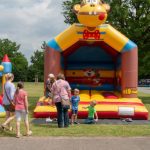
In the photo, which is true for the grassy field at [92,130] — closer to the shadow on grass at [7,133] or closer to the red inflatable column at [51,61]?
the shadow on grass at [7,133]

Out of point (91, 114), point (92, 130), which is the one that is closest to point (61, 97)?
point (92, 130)

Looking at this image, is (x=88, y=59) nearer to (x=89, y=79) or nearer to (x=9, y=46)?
(x=89, y=79)

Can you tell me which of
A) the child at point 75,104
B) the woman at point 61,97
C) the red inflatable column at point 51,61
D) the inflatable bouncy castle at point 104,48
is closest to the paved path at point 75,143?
the woman at point 61,97

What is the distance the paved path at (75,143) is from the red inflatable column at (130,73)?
5337 mm

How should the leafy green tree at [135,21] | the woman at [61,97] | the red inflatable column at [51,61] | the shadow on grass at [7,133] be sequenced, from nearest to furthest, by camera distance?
→ the shadow on grass at [7,133]
the woman at [61,97]
the red inflatable column at [51,61]
the leafy green tree at [135,21]

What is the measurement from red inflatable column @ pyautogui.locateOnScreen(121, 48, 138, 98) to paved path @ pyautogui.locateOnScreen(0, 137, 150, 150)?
210 inches

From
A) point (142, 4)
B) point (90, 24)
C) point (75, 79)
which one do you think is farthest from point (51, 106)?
point (142, 4)

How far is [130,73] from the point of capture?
45.9ft

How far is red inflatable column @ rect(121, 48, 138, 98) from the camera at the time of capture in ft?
45.9

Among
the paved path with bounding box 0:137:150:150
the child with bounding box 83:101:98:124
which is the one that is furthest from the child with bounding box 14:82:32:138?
the child with bounding box 83:101:98:124

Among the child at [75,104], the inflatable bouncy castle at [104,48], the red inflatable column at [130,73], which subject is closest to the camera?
the child at [75,104]

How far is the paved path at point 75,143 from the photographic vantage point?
7676 mm

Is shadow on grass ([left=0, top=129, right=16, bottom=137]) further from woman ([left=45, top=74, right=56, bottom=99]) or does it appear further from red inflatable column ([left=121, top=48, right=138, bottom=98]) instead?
red inflatable column ([left=121, top=48, right=138, bottom=98])

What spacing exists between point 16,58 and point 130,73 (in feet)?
240
